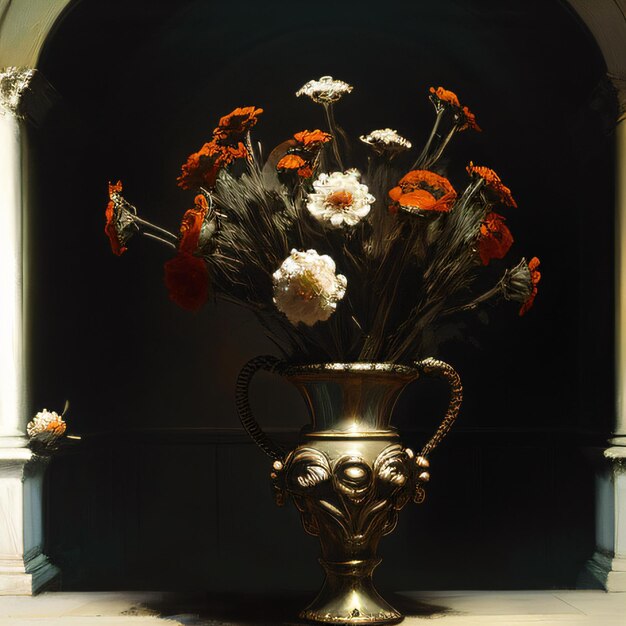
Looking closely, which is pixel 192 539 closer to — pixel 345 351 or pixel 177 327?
pixel 177 327

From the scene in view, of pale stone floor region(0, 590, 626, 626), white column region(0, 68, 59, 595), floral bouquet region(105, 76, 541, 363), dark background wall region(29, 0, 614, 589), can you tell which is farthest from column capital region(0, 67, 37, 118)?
pale stone floor region(0, 590, 626, 626)

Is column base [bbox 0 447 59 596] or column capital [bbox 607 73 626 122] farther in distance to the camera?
column capital [bbox 607 73 626 122]

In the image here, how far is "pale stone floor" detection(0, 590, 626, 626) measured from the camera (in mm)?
2713

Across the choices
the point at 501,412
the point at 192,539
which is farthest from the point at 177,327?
the point at 501,412

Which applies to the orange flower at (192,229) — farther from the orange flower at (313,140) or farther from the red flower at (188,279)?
the orange flower at (313,140)

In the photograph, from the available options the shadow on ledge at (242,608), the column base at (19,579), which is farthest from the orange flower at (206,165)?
the column base at (19,579)

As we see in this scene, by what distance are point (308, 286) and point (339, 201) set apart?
0.70ft

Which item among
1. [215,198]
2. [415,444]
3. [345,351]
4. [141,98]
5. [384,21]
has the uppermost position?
[384,21]

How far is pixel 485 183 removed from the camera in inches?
99.3

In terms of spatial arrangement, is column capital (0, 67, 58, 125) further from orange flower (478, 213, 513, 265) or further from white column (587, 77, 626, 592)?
white column (587, 77, 626, 592)

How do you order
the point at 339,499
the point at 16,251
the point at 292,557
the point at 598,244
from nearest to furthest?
1. the point at 339,499
2. the point at 16,251
3. the point at 598,244
4. the point at 292,557

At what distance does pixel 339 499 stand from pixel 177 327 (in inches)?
59.4

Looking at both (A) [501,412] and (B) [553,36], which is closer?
(B) [553,36]

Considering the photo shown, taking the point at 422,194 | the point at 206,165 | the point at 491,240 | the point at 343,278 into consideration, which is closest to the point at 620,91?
the point at 491,240
